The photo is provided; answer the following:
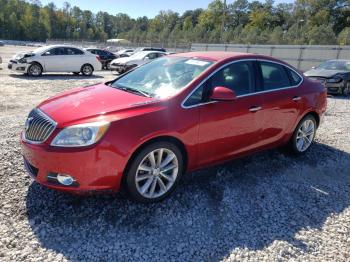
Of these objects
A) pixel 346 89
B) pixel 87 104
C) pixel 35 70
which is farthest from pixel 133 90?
pixel 35 70

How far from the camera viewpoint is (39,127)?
3537 millimetres

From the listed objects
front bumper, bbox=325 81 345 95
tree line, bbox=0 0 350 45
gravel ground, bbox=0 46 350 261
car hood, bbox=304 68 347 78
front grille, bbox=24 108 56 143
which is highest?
tree line, bbox=0 0 350 45

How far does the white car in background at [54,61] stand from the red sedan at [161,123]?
11.5m

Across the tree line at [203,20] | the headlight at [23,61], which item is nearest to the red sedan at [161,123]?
the headlight at [23,61]

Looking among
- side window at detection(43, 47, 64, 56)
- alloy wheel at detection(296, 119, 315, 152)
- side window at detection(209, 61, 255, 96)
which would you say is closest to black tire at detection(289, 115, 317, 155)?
alloy wheel at detection(296, 119, 315, 152)

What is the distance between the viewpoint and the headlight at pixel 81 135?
128 inches

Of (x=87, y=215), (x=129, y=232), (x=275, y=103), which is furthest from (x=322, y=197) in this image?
(x=87, y=215)

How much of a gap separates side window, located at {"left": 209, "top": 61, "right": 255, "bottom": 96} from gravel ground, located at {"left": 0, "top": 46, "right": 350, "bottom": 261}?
1.17m

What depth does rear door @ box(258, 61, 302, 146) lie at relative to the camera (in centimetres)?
471

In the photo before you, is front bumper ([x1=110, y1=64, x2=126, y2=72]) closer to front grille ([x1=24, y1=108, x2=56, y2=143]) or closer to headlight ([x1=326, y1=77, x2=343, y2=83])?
headlight ([x1=326, y1=77, x2=343, y2=83])

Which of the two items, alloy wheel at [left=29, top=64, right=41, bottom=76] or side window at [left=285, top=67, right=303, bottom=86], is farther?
alloy wheel at [left=29, top=64, right=41, bottom=76]

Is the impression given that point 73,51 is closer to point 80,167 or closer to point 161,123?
point 161,123

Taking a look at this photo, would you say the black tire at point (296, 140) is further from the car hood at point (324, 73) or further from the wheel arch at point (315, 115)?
the car hood at point (324, 73)

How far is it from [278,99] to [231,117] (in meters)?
1.00
